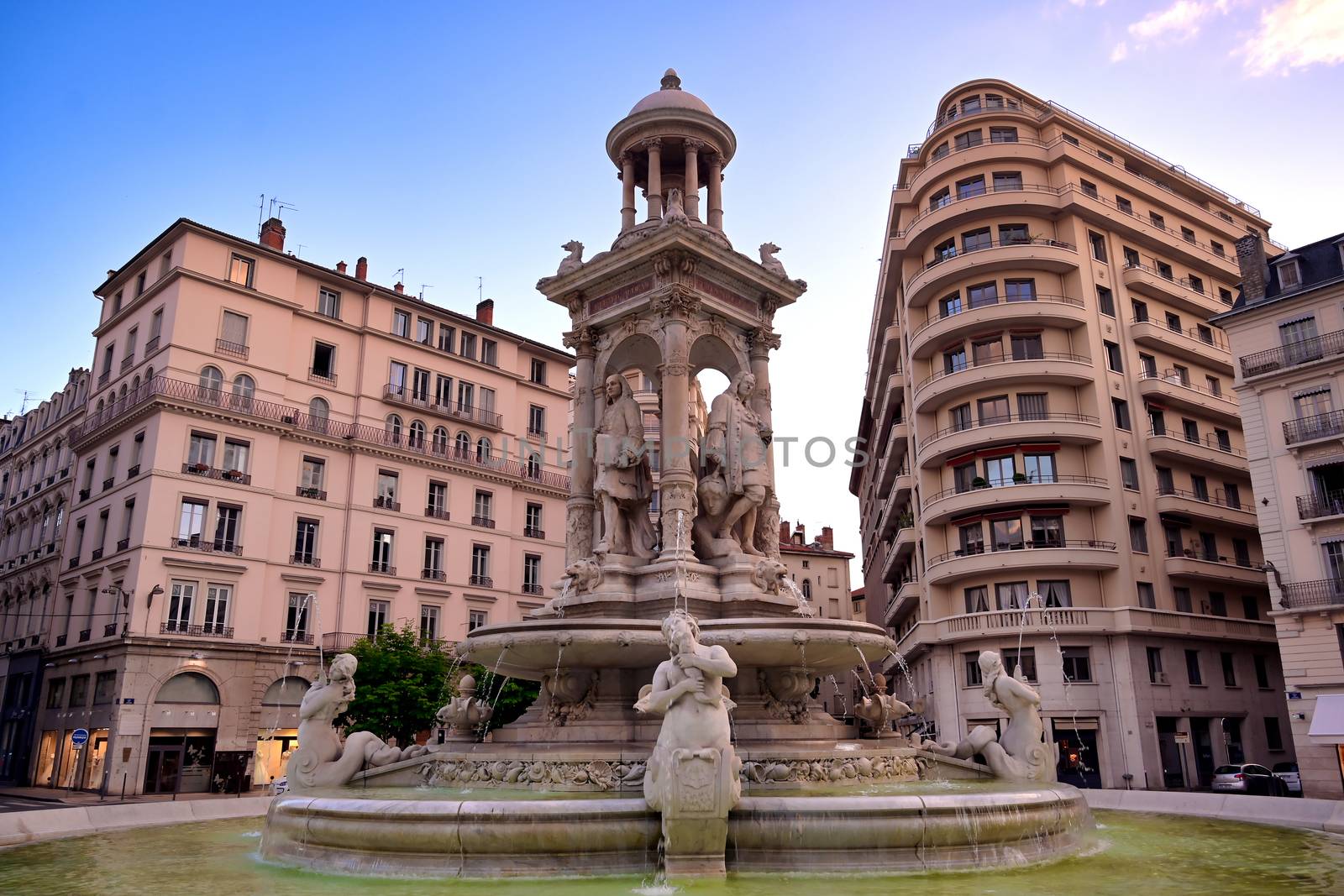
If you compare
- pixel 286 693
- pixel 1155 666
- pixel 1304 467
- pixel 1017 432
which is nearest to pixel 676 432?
pixel 1304 467

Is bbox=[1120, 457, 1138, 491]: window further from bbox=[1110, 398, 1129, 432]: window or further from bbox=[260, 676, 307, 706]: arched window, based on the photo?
bbox=[260, 676, 307, 706]: arched window

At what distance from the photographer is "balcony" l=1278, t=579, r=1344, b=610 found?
33.7m

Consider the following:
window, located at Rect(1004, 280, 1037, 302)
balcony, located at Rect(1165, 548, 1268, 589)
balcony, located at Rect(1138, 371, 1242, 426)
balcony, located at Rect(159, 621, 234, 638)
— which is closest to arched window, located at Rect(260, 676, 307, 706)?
balcony, located at Rect(159, 621, 234, 638)

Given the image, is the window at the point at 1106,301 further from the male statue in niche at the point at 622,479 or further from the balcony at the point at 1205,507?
the male statue in niche at the point at 622,479

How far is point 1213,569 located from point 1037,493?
10.1m

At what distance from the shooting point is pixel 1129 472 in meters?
45.0

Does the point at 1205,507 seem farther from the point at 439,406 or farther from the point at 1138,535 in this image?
the point at 439,406

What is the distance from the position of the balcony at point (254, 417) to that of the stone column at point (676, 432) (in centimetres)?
3353

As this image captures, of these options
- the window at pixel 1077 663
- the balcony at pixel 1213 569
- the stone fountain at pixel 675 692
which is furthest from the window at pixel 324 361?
the balcony at pixel 1213 569

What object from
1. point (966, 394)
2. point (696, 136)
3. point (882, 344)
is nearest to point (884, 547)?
point (882, 344)

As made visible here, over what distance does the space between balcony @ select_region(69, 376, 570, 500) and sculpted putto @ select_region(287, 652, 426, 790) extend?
35048mm

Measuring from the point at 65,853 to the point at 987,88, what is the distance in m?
52.1

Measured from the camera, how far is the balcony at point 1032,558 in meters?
41.6

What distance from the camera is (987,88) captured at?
5103cm
